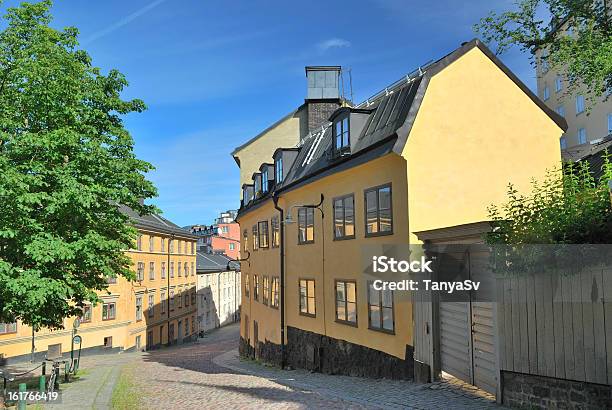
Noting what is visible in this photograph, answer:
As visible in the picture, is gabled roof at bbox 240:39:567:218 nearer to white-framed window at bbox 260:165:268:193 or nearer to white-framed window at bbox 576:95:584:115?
white-framed window at bbox 260:165:268:193

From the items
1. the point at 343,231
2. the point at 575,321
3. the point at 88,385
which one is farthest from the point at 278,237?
the point at 575,321

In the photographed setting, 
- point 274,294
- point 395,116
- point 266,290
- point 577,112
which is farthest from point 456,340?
point 577,112

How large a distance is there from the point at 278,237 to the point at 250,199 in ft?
24.8

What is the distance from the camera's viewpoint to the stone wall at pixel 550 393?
7754mm

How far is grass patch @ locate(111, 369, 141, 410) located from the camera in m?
13.2

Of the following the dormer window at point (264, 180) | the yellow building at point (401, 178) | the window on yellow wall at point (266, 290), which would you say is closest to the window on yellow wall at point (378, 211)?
the yellow building at point (401, 178)

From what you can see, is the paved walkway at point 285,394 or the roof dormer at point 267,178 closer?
the paved walkway at point 285,394

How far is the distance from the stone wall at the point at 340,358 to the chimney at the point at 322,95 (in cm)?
1292

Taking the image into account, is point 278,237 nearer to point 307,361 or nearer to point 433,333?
point 307,361

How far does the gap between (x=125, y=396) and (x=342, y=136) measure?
10073 millimetres

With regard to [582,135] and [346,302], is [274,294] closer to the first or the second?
[346,302]

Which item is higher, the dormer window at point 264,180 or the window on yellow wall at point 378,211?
the dormer window at point 264,180

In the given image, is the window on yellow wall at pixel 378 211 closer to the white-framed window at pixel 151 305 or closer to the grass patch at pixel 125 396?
the grass patch at pixel 125 396

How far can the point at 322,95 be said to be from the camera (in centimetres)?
3070
